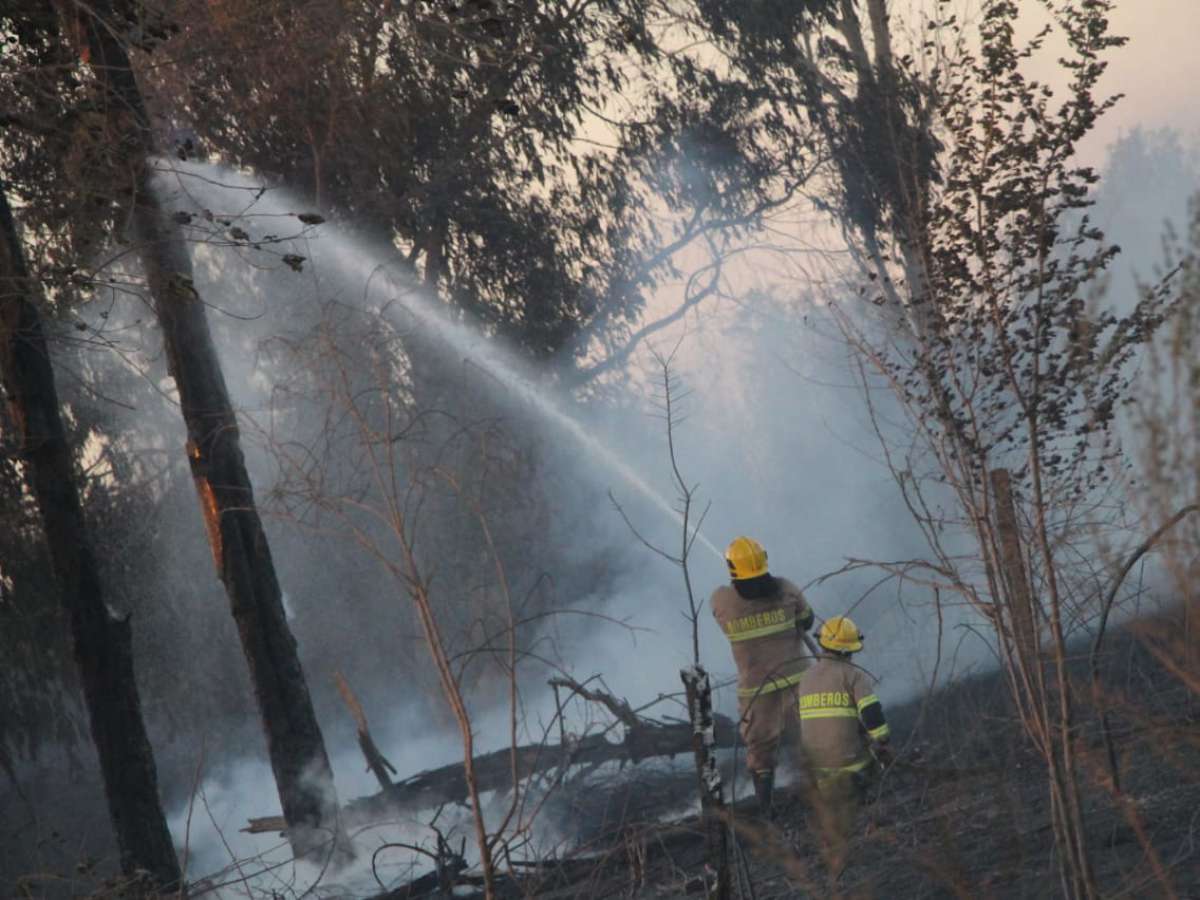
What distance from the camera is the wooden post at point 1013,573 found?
9.57 feet

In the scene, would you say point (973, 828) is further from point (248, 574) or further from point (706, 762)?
point (248, 574)

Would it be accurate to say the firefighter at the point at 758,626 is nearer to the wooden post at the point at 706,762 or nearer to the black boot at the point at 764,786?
the black boot at the point at 764,786

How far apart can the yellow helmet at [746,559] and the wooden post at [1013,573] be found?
356 cm

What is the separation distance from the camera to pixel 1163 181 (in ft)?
158

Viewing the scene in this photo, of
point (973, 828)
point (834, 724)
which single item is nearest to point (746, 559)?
point (834, 724)

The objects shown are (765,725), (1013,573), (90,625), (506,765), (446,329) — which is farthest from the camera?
(446,329)

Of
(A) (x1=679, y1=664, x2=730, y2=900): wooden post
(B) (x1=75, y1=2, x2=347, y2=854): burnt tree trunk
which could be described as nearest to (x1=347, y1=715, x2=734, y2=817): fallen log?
(B) (x1=75, y1=2, x2=347, y2=854): burnt tree trunk

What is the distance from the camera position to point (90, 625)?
7.32 metres

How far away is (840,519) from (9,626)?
1096 cm

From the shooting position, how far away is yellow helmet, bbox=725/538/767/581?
6.64 metres

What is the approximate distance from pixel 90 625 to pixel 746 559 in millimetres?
3584

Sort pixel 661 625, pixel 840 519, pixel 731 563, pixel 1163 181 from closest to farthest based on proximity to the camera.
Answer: pixel 731 563 < pixel 661 625 < pixel 840 519 < pixel 1163 181

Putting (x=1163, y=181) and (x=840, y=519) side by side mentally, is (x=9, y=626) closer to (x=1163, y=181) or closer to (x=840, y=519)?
(x=840, y=519)

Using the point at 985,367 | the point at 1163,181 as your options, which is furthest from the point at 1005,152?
the point at 1163,181
